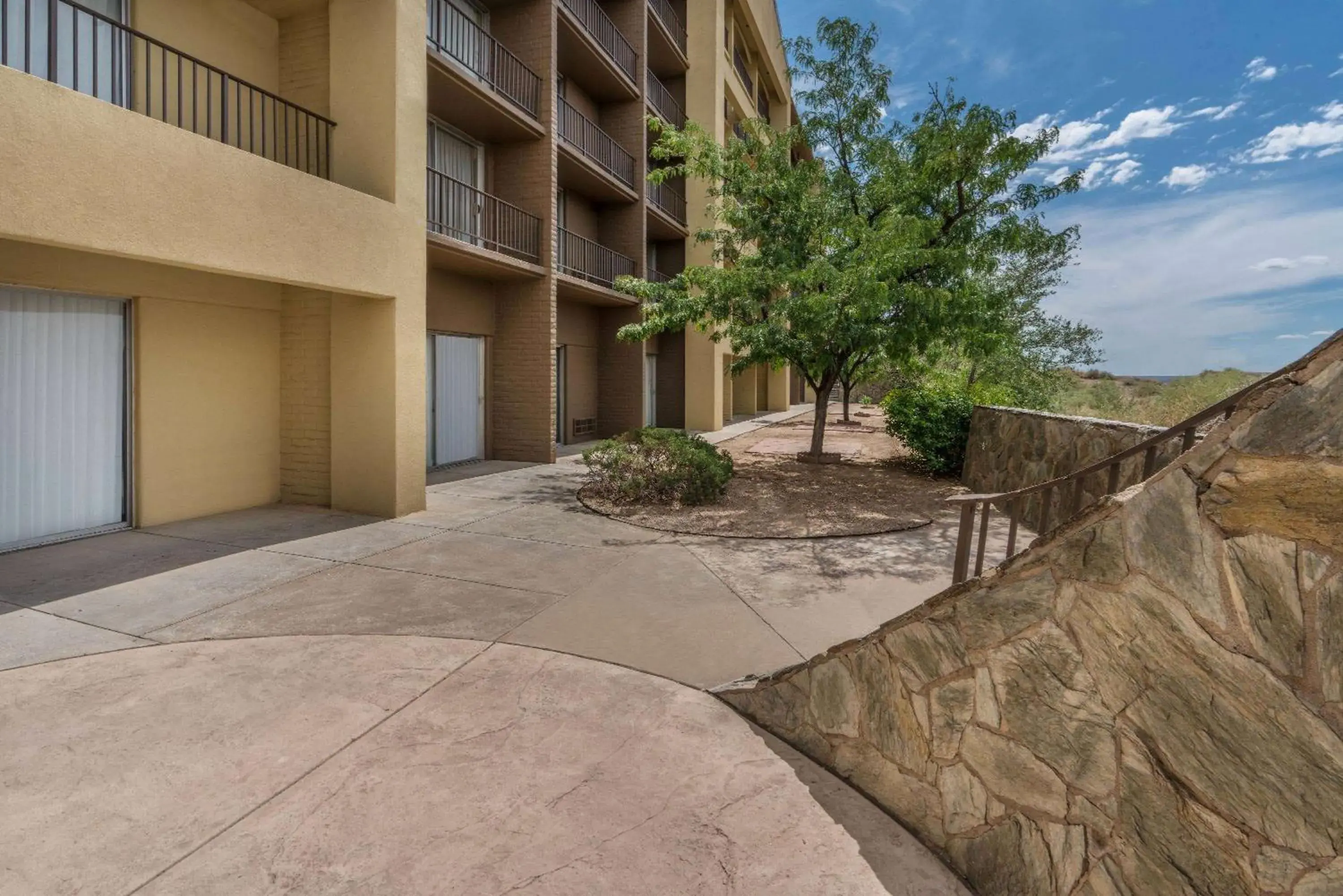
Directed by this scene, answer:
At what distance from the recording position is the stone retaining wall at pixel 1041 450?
6.94 m

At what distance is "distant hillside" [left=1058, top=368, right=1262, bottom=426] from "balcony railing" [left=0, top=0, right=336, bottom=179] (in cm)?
1489

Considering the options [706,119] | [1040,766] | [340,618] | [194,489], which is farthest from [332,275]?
[706,119]

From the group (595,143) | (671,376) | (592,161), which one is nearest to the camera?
(592,161)

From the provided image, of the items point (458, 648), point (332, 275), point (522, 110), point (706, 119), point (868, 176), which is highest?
point (706, 119)

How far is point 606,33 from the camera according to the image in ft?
57.0

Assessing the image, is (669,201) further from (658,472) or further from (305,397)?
(305,397)

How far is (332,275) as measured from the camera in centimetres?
762

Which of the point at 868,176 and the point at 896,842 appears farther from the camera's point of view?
the point at 868,176

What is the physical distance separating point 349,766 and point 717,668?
2.11 meters

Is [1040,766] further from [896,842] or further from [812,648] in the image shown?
[812,648]

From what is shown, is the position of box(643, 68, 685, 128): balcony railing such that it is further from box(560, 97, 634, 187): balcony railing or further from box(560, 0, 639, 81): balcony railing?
box(560, 97, 634, 187): balcony railing

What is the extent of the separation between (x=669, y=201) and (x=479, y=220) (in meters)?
10.2

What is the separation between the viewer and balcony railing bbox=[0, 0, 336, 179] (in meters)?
6.32

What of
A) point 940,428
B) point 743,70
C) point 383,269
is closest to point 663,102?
point 743,70
